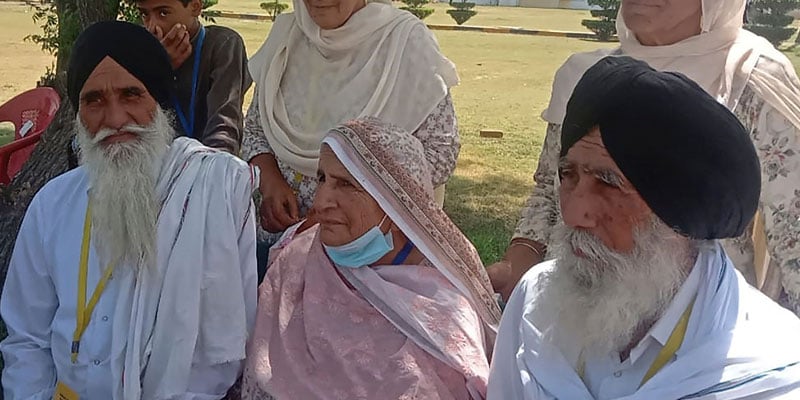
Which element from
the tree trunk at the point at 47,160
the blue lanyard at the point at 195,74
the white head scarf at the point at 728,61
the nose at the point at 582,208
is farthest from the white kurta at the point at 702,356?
the tree trunk at the point at 47,160

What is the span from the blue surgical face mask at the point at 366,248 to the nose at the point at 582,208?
2.60ft

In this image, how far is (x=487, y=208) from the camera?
7.66 metres

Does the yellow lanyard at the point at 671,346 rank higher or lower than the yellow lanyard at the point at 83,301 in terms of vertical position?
higher

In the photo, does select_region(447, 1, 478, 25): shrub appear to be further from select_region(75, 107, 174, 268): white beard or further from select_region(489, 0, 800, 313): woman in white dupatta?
select_region(75, 107, 174, 268): white beard

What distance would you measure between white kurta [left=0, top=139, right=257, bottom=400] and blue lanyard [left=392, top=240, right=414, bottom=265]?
473mm

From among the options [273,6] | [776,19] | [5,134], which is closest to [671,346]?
[5,134]

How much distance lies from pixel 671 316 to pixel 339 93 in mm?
1944

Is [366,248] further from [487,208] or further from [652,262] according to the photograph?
[487,208]

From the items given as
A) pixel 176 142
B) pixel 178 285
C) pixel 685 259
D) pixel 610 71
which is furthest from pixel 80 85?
pixel 685 259

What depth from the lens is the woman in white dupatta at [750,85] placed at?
2703 millimetres

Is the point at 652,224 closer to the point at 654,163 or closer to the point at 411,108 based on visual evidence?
the point at 654,163

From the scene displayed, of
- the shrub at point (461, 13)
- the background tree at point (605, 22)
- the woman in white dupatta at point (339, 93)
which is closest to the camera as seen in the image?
the woman in white dupatta at point (339, 93)

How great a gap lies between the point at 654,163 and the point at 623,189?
11 centimetres

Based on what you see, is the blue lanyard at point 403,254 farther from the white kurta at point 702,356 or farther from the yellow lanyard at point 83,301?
the yellow lanyard at point 83,301
